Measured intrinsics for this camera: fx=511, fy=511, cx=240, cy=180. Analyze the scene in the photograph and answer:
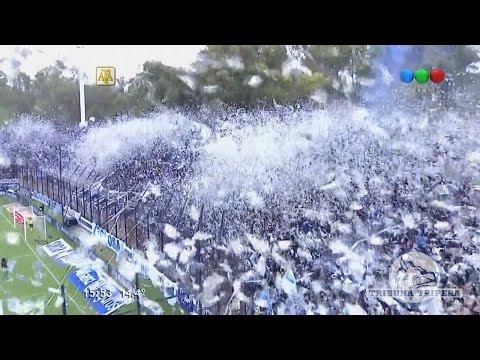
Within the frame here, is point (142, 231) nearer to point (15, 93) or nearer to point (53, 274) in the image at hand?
point (53, 274)

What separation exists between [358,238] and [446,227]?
20.1 inches

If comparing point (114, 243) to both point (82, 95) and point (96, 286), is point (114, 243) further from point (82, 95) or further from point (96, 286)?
point (82, 95)

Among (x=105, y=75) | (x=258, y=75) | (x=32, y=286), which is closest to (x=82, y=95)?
(x=105, y=75)

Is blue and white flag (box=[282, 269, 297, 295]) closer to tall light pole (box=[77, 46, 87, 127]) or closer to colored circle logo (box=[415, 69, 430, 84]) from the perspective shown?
colored circle logo (box=[415, 69, 430, 84])

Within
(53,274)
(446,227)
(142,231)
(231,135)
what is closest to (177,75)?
(231,135)

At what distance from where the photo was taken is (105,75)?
2.98m

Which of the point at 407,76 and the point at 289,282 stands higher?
the point at 407,76

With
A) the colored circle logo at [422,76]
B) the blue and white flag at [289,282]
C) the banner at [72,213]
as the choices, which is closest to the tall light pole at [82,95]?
the banner at [72,213]

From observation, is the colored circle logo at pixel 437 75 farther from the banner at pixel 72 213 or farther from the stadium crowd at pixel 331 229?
the banner at pixel 72 213

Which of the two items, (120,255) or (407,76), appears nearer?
(407,76)

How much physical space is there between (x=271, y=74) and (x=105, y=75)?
3.17 ft

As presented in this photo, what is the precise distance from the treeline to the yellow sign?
0.13 feet

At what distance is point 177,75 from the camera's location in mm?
2967

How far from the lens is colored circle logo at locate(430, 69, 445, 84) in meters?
2.91
